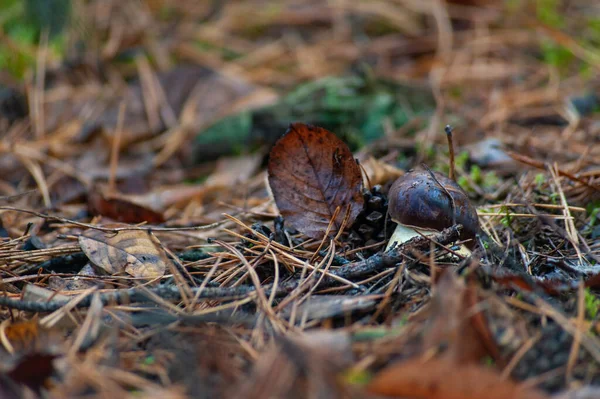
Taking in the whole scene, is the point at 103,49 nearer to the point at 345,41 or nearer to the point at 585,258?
the point at 345,41

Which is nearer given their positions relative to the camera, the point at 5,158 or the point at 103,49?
the point at 5,158

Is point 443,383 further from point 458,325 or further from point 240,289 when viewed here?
point 240,289

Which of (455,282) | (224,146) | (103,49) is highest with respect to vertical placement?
(103,49)

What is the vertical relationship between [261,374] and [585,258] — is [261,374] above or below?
above

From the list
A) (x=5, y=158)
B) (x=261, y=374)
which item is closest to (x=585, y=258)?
(x=261, y=374)

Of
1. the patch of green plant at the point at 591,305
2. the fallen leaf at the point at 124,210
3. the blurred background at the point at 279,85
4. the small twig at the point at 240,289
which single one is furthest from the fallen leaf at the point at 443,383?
the fallen leaf at the point at 124,210

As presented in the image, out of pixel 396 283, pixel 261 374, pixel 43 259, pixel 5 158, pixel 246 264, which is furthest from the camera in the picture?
pixel 5 158
